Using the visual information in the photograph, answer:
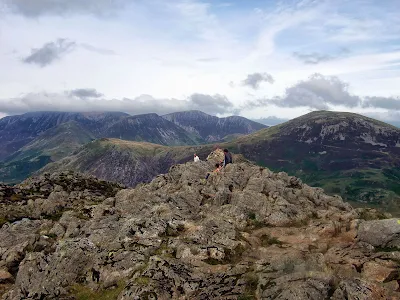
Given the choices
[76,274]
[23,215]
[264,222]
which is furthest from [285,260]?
[23,215]

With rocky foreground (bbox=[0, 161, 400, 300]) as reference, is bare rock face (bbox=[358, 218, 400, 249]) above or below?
above

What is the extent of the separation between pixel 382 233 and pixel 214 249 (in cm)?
2275

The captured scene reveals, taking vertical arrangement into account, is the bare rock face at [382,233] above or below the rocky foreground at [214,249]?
above

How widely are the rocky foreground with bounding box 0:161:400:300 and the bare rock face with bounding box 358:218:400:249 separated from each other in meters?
0.12

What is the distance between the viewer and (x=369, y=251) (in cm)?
4453

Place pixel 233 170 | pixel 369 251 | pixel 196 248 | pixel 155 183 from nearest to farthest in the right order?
pixel 369 251 → pixel 196 248 → pixel 233 170 → pixel 155 183

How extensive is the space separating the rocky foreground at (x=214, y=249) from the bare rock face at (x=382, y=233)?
4.8 inches

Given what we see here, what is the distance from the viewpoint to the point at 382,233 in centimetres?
4644

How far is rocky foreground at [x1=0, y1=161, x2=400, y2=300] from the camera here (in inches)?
1523

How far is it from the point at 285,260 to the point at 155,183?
54556mm

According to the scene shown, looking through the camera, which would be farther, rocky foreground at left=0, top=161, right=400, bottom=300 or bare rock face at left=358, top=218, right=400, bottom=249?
bare rock face at left=358, top=218, right=400, bottom=249

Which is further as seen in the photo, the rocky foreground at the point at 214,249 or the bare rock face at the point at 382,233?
the bare rock face at the point at 382,233

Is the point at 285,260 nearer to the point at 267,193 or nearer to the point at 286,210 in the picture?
the point at 286,210

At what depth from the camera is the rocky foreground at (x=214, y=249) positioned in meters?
38.7
